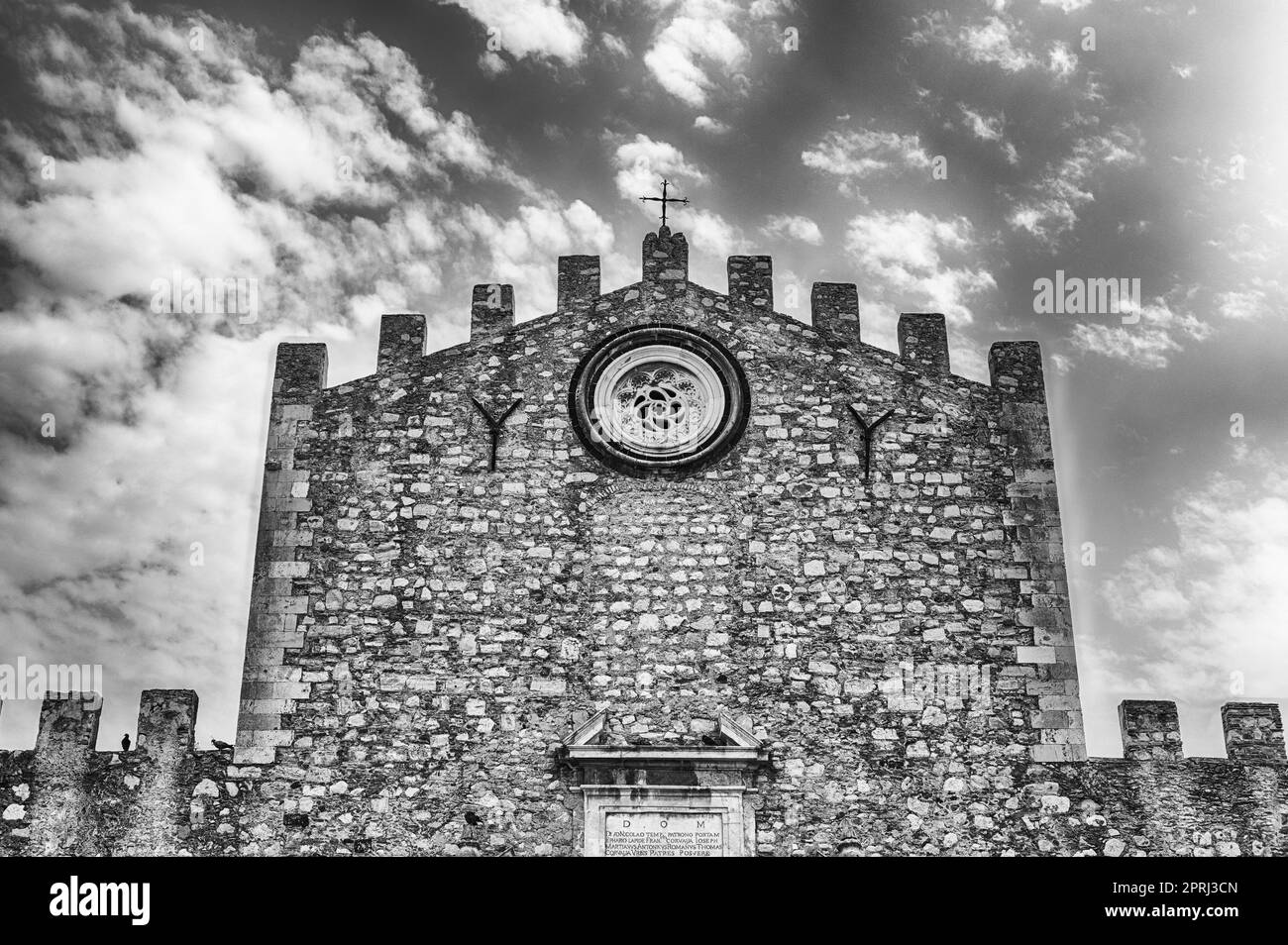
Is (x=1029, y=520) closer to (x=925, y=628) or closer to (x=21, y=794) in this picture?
(x=925, y=628)

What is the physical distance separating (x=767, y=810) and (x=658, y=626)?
87.9 inches

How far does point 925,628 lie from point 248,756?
7309 millimetres

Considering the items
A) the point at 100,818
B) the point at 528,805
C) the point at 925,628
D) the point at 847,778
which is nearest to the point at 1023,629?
the point at 925,628

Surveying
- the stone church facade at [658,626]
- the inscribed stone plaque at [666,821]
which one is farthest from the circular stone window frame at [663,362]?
the inscribed stone plaque at [666,821]

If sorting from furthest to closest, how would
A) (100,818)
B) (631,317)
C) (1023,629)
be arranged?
(631,317)
(1023,629)
(100,818)

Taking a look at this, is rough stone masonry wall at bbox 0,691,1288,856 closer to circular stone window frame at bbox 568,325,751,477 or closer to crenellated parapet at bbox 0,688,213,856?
crenellated parapet at bbox 0,688,213,856

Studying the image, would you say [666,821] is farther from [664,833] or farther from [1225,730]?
[1225,730]

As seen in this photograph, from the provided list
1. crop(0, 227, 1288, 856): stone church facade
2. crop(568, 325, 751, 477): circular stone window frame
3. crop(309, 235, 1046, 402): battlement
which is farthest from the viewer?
crop(309, 235, 1046, 402): battlement

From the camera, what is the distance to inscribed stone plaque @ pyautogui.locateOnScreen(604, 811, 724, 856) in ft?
40.0

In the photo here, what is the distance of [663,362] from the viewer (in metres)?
14.5

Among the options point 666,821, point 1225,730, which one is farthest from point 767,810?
point 1225,730

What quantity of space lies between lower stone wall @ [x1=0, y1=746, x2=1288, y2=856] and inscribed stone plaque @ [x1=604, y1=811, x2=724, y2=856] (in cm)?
41

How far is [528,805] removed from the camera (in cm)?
1239
